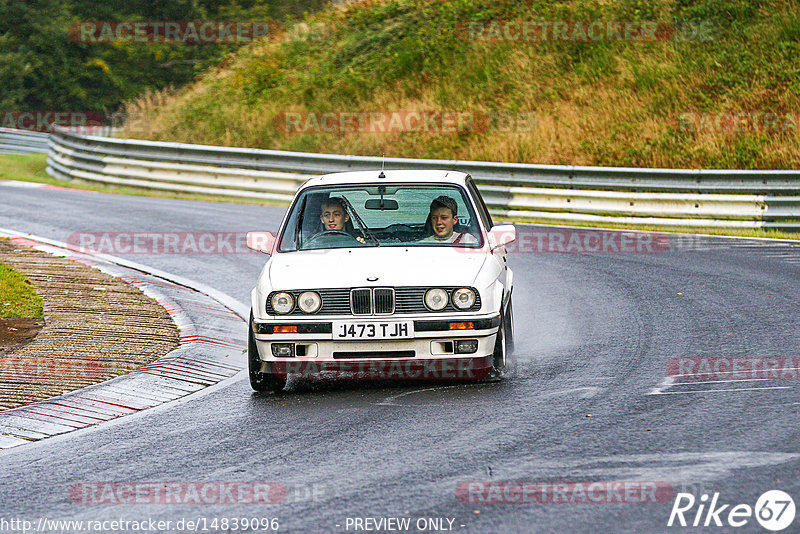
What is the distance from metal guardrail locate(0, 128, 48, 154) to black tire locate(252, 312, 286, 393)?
31.2 m

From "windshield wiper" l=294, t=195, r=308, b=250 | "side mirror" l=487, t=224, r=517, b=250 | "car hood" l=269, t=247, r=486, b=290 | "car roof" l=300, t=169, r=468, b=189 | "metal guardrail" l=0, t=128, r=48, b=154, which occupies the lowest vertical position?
"car hood" l=269, t=247, r=486, b=290

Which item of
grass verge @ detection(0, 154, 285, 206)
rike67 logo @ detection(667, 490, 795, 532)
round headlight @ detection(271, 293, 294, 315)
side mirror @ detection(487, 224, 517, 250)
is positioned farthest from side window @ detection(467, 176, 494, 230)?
grass verge @ detection(0, 154, 285, 206)

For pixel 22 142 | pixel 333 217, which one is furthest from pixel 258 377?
pixel 22 142

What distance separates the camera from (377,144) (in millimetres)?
24766

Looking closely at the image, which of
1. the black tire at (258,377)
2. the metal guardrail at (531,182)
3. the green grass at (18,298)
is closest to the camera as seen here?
the black tire at (258,377)

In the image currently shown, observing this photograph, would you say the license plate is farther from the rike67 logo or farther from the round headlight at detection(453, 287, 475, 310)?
the rike67 logo

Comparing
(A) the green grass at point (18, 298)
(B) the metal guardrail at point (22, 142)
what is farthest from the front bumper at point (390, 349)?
(B) the metal guardrail at point (22, 142)

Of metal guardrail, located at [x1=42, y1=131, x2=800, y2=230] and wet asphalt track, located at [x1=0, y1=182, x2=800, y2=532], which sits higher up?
metal guardrail, located at [x1=42, y1=131, x2=800, y2=230]

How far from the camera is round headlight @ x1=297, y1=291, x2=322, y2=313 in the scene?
7.50 metres

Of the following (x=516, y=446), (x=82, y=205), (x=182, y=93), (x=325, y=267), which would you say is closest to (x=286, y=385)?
(x=325, y=267)

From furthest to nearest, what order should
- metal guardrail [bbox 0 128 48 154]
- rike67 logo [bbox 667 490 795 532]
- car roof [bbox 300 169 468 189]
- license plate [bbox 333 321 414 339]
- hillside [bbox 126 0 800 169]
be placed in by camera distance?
metal guardrail [bbox 0 128 48 154]
hillside [bbox 126 0 800 169]
car roof [bbox 300 169 468 189]
license plate [bbox 333 321 414 339]
rike67 logo [bbox 667 490 795 532]

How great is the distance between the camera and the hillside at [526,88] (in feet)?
72.4

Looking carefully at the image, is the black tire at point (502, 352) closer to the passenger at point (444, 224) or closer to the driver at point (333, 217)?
the passenger at point (444, 224)

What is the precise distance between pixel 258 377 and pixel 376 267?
121cm
